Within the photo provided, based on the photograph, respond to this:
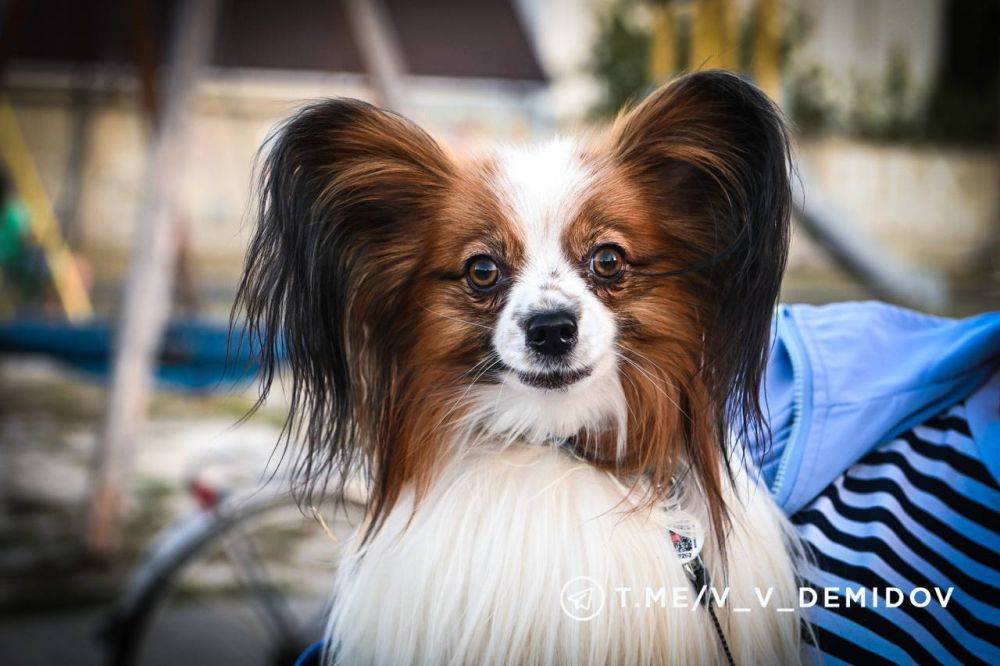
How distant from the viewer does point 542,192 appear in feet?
4.04

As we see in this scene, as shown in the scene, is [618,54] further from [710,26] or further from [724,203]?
[724,203]

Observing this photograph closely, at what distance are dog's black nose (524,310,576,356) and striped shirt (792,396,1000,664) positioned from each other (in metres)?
0.51

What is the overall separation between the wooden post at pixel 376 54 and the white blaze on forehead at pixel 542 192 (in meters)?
2.70

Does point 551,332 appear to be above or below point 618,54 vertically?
below

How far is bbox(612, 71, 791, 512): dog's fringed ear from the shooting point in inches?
45.1

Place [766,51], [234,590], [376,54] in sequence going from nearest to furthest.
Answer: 1. [234,590]
2. [766,51]
3. [376,54]

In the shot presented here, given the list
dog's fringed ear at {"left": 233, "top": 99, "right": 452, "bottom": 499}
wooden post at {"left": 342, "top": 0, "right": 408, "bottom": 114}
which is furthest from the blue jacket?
wooden post at {"left": 342, "top": 0, "right": 408, "bottom": 114}

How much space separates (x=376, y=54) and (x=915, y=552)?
135 inches

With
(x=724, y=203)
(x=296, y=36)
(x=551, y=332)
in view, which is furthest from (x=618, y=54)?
(x=551, y=332)

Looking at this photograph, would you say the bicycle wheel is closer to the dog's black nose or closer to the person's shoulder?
the dog's black nose

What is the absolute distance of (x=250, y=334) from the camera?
1.22 metres

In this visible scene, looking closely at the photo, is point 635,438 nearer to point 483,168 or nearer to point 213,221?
point 483,168

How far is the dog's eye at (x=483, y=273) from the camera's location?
1.22m

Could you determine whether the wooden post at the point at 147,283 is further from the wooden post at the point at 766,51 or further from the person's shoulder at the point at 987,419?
the person's shoulder at the point at 987,419
